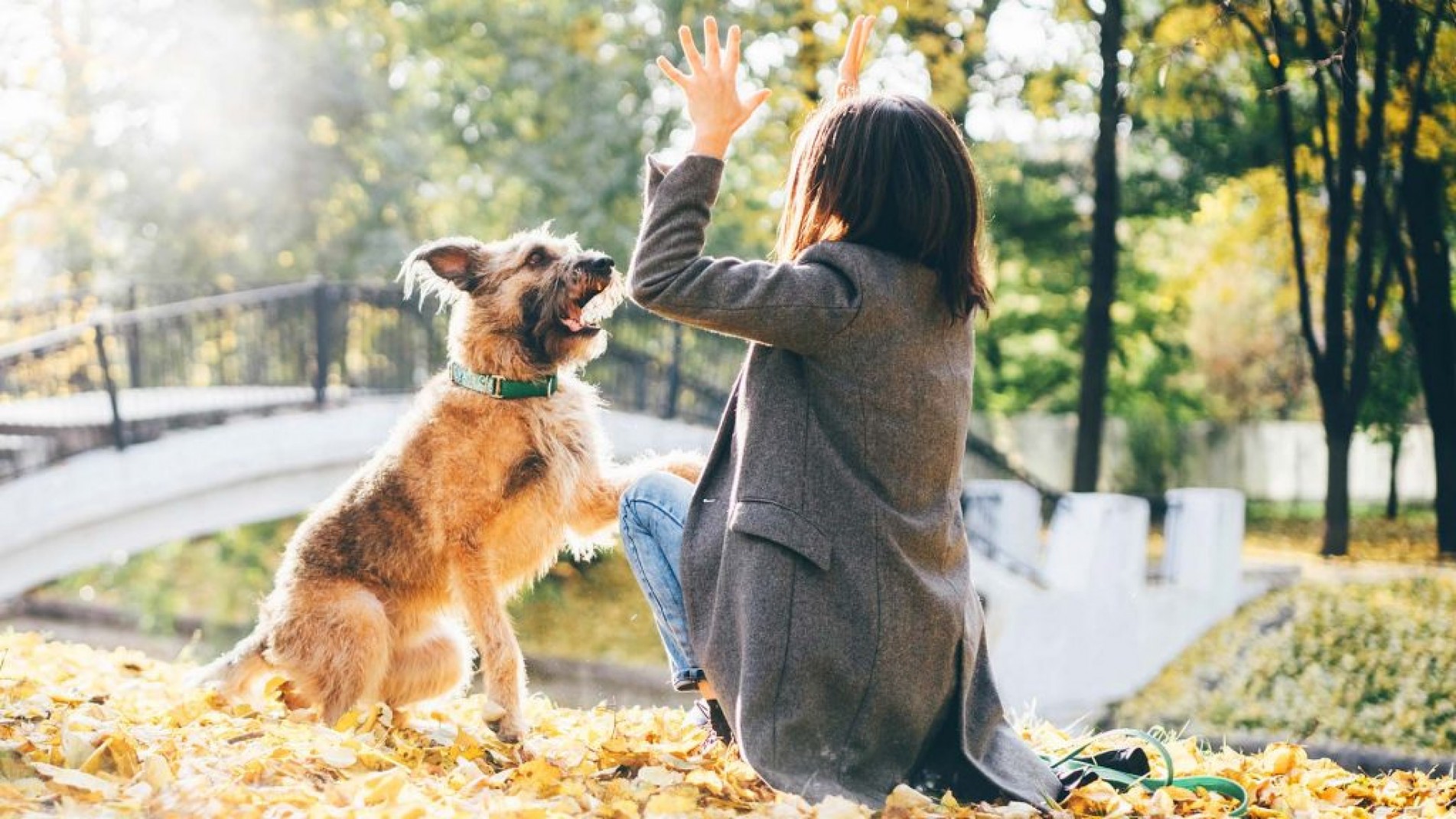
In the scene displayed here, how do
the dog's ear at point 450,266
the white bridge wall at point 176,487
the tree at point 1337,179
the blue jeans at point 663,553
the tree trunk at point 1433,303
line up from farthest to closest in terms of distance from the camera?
1. the white bridge wall at point 176,487
2. the tree trunk at point 1433,303
3. the tree at point 1337,179
4. the dog's ear at point 450,266
5. the blue jeans at point 663,553

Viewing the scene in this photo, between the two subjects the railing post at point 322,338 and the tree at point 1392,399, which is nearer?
the tree at point 1392,399

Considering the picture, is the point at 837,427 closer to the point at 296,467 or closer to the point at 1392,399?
the point at 1392,399

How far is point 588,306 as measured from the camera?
3.96 metres

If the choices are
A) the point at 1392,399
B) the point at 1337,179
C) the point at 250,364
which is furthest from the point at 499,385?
the point at 250,364

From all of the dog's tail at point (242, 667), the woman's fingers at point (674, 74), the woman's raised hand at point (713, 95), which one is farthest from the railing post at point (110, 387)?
the woman's raised hand at point (713, 95)

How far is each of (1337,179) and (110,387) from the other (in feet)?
29.0

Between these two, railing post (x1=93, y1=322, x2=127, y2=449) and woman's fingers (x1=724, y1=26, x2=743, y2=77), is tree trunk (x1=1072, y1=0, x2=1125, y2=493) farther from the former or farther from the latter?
woman's fingers (x1=724, y1=26, x2=743, y2=77)

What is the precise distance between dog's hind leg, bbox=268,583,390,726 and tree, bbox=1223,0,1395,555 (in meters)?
4.69

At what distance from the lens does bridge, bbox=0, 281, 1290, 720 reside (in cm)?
998

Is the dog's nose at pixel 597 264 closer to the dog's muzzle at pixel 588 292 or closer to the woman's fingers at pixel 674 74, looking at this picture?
the dog's muzzle at pixel 588 292

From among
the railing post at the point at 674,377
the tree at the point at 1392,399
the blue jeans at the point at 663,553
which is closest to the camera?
the blue jeans at the point at 663,553

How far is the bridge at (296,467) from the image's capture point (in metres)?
9.98

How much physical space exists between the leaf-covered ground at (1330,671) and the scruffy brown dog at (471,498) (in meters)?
4.69

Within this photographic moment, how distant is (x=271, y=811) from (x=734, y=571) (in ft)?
3.87
